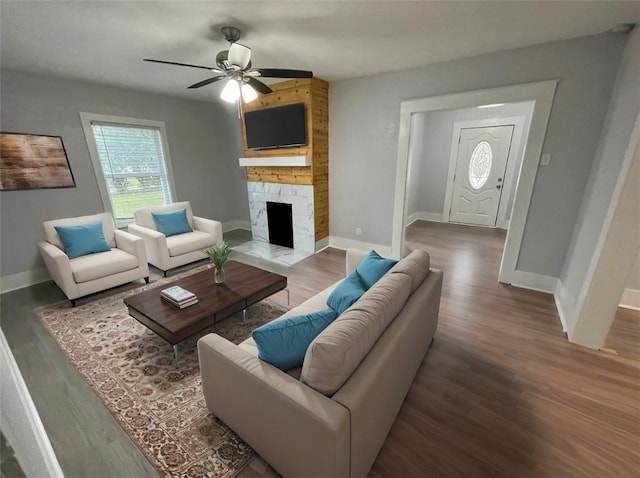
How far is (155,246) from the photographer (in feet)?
11.1

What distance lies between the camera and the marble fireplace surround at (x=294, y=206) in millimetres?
4234

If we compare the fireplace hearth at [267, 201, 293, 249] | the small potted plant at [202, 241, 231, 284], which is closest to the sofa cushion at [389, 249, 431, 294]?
the small potted plant at [202, 241, 231, 284]

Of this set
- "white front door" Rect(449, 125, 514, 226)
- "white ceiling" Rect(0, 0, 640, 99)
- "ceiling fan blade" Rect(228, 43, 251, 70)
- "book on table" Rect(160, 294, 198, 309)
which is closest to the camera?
"white ceiling" Rect(0, 0, 640, 99)

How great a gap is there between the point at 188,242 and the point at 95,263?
1014 millimetres

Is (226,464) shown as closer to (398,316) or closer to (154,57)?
(398,316)

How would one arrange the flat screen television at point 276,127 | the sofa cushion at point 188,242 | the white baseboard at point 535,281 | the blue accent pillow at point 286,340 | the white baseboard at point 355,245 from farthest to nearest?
the white baseboard at point 355,245 < the flat screen television at point 276,127 < the sofa cushion at point 188,242 < the white baseboard at point 535,281 < the blue accent pillow at point 286,340

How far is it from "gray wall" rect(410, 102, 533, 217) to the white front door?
0.79ft

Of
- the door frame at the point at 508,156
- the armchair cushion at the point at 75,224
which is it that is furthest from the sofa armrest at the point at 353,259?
the door frame at the point at 508,156

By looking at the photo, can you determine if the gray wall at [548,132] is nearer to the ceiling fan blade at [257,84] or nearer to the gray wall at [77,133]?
the ceiling fan blade at [257,84]

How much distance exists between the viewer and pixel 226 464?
1351 millimetres

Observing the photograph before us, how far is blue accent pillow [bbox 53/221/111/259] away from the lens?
297 cm

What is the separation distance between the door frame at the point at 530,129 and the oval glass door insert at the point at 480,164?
288 cm

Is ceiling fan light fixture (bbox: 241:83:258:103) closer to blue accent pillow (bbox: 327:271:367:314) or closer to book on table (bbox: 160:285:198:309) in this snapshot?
book on table (bbox: 160:285:198:309)

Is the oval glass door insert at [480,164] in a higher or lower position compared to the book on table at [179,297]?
higher
